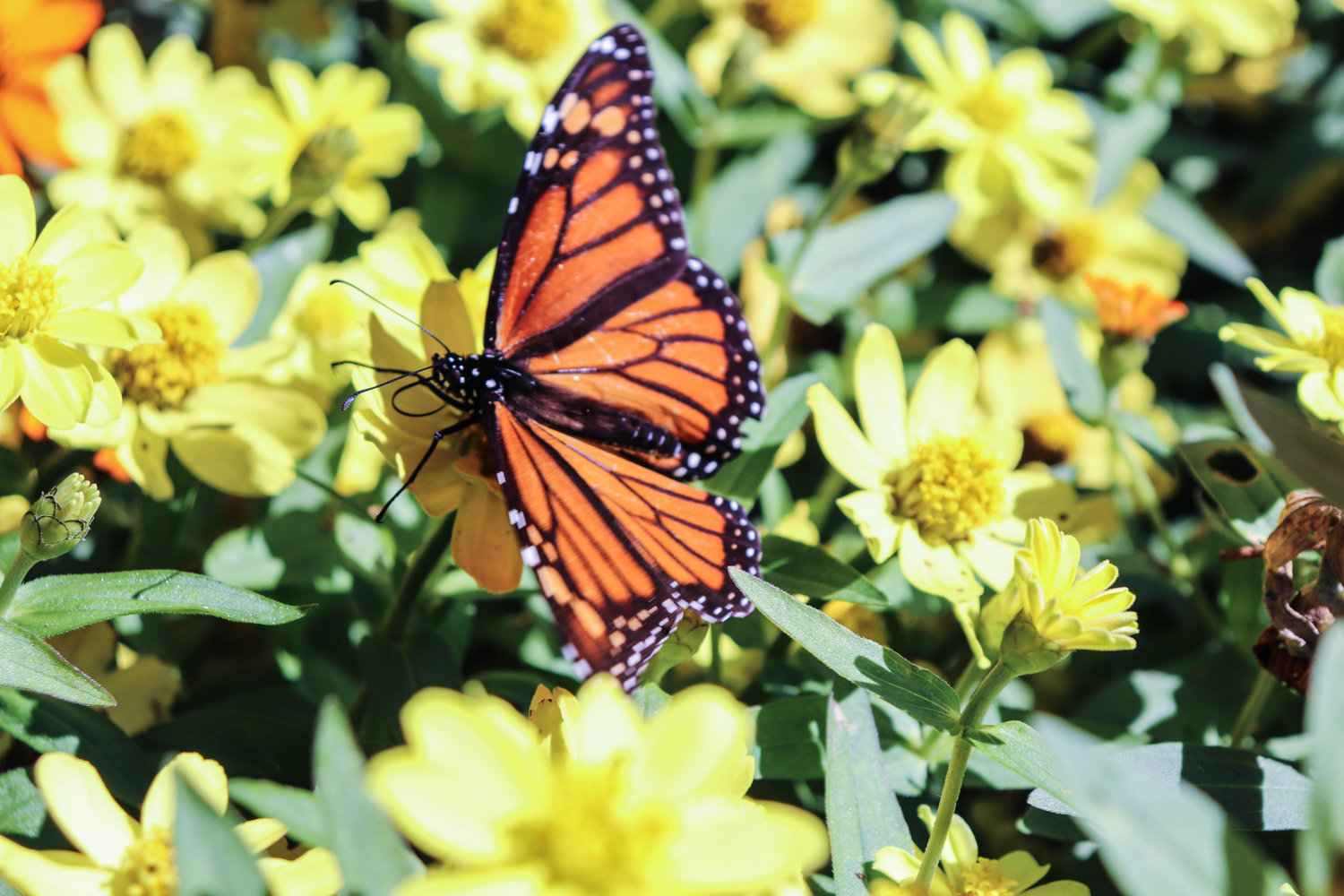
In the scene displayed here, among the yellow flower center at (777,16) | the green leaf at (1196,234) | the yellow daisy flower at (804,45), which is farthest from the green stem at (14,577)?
the green leaf at (1196,234)

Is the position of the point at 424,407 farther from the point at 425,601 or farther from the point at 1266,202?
the point at 1266,202

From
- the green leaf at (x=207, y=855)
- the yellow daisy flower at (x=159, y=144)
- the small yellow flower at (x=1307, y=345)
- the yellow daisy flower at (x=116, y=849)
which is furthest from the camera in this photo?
the yellow daisy flower at (x=159, y=144)

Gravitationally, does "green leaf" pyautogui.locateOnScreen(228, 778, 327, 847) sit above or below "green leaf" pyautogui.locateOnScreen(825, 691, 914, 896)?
above

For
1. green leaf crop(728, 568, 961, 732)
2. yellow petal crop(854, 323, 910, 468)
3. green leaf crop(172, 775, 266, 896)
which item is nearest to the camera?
green leaf crop(172, 775, 266, 896)

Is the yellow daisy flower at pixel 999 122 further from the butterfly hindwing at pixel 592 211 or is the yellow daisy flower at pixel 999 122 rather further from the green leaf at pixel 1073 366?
the butterfly hindwing at pixel 592 211

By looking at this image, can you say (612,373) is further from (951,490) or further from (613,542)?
(951,490)

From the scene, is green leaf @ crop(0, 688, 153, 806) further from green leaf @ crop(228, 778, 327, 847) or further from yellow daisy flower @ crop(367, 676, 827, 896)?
yellow daisy flower @ crop(367, 676, 827, 896)

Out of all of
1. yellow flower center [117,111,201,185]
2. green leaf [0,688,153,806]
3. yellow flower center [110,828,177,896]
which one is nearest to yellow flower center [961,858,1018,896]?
yellow flower center [110,828,177,896]

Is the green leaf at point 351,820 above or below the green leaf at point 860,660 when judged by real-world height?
above
